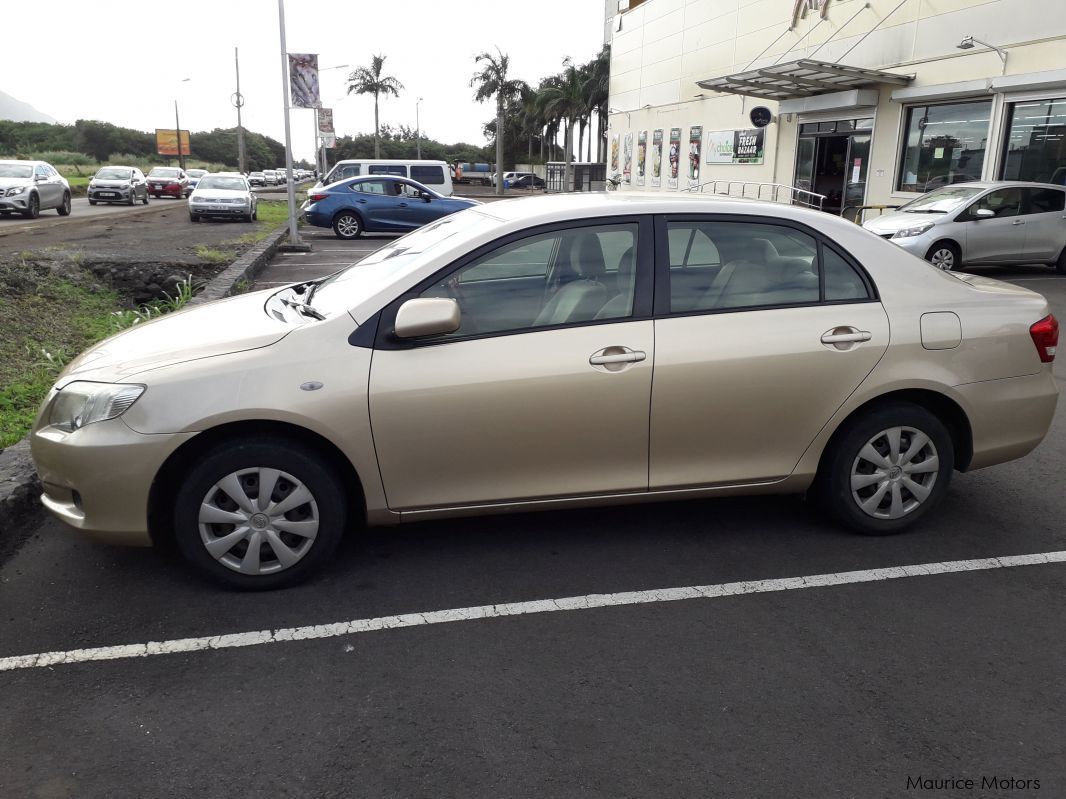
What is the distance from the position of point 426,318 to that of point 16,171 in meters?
25.2

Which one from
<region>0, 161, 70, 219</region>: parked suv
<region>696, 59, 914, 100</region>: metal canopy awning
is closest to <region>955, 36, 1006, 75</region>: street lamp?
<region>696, 59, 914, 100</region>: metal canopy awning

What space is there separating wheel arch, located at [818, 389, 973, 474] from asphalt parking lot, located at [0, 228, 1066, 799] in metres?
0.41

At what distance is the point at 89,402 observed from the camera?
356 cm

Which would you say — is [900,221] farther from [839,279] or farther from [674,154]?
[674,154]

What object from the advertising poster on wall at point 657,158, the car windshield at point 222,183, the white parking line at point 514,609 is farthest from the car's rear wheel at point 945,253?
the advertising poster on wall at point 657,158

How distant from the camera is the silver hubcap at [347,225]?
21.6 meters

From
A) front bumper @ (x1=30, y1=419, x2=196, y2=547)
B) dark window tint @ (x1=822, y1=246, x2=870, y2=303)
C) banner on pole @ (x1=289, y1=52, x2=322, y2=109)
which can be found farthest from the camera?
banner on pole @ (x1=289, y1=52, x2=322, y2=109)

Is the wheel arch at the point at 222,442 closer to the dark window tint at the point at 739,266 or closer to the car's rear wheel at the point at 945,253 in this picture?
the dark window tint at the point at 739,266

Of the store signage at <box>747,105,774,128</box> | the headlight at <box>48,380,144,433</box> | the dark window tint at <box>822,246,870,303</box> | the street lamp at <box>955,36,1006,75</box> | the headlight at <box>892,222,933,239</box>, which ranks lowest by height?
the headlight at <box>48,380,144,433</box>

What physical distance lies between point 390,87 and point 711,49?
45546 mm

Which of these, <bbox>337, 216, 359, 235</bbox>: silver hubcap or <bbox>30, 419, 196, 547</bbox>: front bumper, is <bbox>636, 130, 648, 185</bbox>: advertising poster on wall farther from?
<bbox>30, 419, 196, 547</bbox>: front bumper

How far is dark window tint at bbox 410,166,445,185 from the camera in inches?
1078

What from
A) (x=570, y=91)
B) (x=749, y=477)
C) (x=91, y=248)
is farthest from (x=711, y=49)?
(x=749, y=477)

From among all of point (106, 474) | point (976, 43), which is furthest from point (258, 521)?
point (976, 43)
